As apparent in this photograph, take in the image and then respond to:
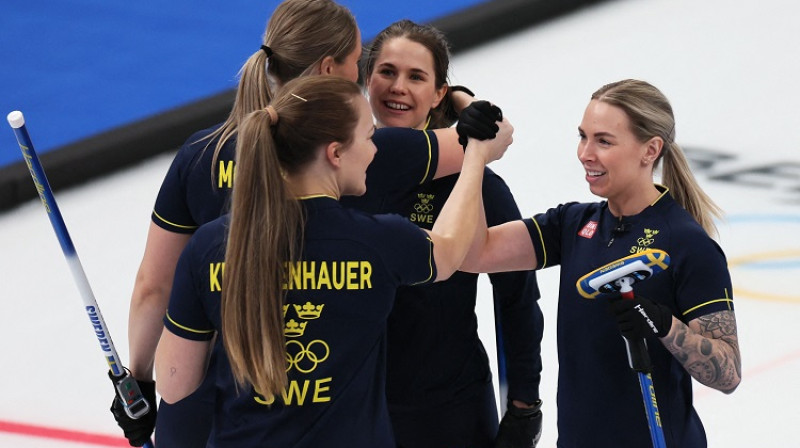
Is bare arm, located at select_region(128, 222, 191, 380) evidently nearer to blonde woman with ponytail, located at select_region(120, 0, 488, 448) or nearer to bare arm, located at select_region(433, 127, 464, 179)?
blonde woman with ponytail, located at select_region(120, 0, 488, 448)

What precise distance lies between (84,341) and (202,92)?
267cm

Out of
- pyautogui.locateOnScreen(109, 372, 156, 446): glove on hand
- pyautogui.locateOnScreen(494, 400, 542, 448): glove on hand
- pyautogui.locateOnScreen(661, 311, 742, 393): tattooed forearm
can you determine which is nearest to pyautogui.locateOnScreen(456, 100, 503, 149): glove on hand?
pyautogui.locateOnScreen(661, 311, 742, 393): tattooed forearm

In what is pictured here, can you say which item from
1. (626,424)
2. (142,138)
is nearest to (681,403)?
(626,424)

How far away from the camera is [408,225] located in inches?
100

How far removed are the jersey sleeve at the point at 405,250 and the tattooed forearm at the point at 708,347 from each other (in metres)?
0.57

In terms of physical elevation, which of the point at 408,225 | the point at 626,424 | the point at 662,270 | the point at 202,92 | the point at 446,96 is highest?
the point at 202,92

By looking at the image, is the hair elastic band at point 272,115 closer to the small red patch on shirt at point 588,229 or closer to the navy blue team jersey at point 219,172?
the navy blue team jersey at point 219,172

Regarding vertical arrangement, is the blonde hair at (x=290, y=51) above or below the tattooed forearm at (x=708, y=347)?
above

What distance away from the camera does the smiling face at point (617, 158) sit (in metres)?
2.93

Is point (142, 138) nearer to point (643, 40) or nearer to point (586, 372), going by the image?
point (643, 40)

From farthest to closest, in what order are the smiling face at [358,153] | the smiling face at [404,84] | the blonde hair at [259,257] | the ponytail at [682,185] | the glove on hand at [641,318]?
the smiling face at [404,84] < the ponytail at [682,185] < the glove on hand at [641,318] < the smiling face at [358,153] < the blonde hair at [259,257]

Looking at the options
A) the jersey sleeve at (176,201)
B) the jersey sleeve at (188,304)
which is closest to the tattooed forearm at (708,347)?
the jersey sleeve at (188,304)

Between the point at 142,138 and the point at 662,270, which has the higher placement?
the point at 142,138

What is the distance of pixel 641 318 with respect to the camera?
268 cm
